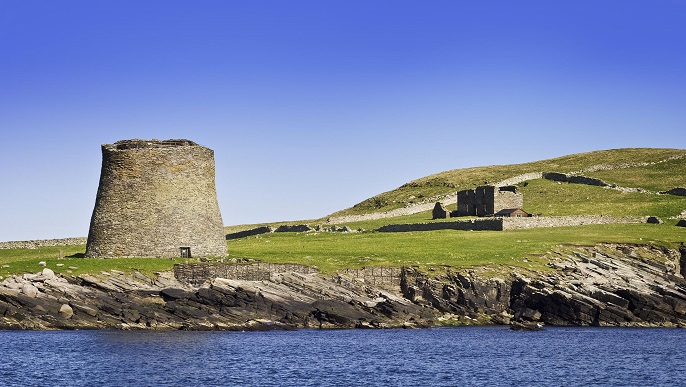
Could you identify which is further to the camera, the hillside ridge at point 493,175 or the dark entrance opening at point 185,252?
the hillside ridge at point 493,175

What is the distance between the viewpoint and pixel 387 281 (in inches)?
2699

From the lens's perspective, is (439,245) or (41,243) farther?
(41,243)

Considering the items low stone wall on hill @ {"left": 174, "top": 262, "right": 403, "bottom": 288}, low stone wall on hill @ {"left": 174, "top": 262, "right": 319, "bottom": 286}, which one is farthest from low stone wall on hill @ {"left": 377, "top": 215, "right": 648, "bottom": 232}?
low stone wall on hill @ {"left": 174, "top": 262, "right": 319, "bottom": 286}

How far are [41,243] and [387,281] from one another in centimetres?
4535

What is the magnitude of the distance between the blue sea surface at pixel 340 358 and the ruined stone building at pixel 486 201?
42118 millimetres

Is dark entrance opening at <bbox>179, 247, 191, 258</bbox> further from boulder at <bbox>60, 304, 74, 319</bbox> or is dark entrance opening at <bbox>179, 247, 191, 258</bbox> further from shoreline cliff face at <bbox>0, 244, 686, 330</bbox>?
boulder at <bbox>60, 304, 74, 319</bbox>

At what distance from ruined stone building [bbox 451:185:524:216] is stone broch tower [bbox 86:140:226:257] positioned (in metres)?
39.1

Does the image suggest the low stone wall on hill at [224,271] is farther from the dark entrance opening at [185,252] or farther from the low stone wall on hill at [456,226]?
the low stone wall on hill at [456,226]

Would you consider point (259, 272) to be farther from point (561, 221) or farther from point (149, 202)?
point (561, 221)

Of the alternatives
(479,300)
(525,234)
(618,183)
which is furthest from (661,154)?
(479,300)

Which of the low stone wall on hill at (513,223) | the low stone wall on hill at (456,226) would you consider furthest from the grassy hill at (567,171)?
the low stone wall on hill at (456,226)

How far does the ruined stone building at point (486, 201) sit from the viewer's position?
104 m

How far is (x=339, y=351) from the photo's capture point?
5238cm

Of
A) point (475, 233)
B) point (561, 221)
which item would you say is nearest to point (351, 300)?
point (475, 233)
